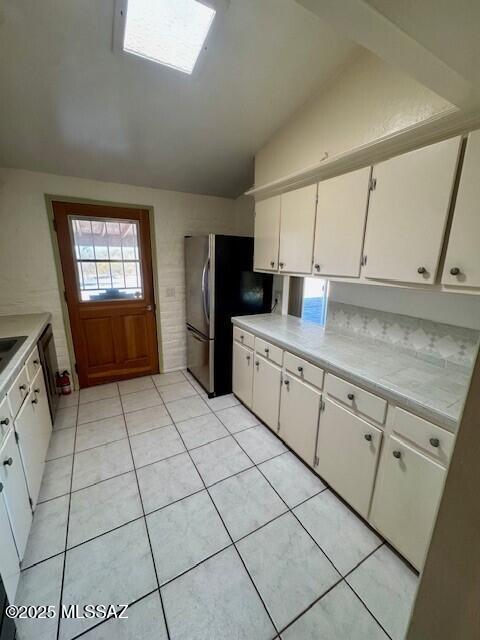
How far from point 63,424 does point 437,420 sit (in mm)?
2845

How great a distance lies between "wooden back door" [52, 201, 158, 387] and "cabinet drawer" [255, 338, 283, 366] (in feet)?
5.30

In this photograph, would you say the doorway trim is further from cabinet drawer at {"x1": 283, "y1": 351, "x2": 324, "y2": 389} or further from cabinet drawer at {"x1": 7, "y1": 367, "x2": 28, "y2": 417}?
cabinet drawer at {"x1": 283, "y1": 351, "x2": 324, "y2": 389}

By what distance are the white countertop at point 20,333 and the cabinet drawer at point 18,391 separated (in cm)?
5

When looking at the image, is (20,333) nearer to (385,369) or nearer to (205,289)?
(205,289)

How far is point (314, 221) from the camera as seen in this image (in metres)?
1.88

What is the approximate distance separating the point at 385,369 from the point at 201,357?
195cm

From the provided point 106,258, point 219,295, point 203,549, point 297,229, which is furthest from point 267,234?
point 203,549

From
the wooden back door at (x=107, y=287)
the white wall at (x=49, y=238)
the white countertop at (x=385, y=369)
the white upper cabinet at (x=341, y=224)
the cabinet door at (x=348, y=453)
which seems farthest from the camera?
the wooden back door at (x=107, y=287)

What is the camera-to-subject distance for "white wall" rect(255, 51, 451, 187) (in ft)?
4.28

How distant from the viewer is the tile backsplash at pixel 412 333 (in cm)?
147


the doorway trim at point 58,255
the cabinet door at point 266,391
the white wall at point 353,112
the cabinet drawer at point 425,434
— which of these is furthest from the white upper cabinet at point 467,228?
the doorway trim at point 58,255

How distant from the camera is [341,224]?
1675 mm

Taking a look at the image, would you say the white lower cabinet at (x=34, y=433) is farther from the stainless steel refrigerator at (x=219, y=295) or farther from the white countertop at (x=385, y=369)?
the white countertop at (x=385, y=369)

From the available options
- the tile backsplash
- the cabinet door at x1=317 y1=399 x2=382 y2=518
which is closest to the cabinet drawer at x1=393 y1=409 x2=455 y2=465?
the cabinet door at x1=317 y1=399 x2=382 y2=518
